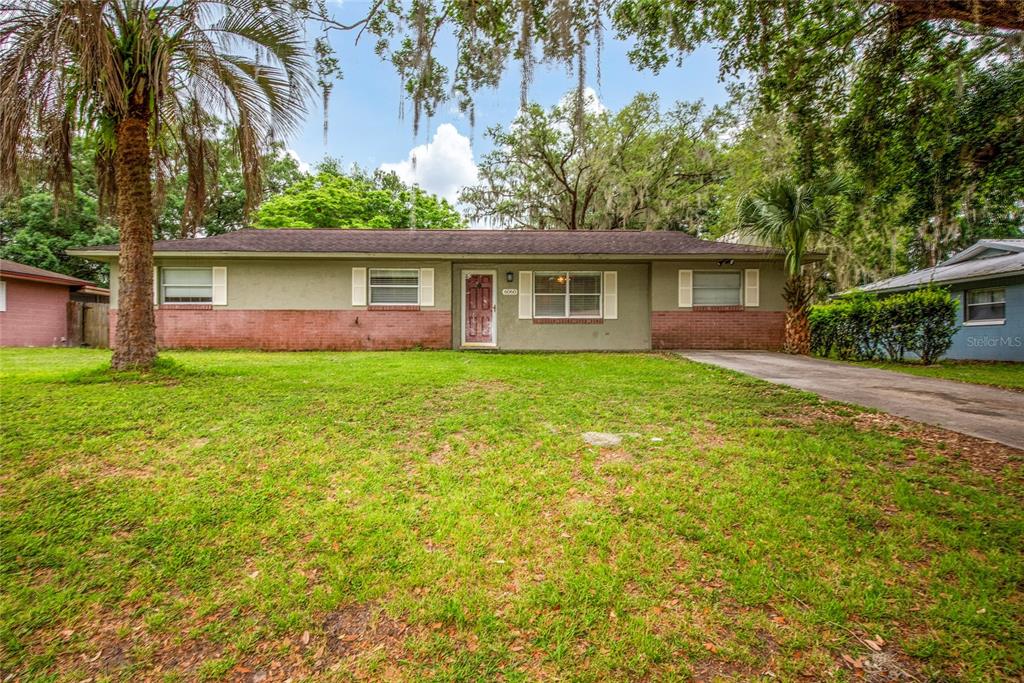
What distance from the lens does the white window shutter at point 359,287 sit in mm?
11383

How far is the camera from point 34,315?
13.4 metres

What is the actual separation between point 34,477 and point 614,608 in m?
3.95

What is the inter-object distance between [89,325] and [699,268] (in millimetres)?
18379

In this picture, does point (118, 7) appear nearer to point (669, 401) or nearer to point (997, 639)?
point (669, 401)

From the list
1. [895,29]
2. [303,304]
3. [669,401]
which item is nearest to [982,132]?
[895,29]

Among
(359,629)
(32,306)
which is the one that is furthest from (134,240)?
(32,306)

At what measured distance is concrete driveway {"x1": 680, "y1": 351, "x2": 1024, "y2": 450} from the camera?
4070 mm

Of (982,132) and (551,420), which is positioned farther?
(982,132)

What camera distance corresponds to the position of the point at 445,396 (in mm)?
5277

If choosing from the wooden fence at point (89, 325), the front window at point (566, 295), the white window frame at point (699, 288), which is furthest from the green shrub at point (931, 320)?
the wooden fence at point (89, 325)

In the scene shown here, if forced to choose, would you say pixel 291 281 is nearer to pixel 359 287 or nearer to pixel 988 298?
pixel 359 287

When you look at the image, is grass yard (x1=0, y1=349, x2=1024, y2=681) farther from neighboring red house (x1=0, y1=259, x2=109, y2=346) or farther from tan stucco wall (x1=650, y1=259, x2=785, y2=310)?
neighboring red house (x1=0, y1=259, x2=109, y2=346)

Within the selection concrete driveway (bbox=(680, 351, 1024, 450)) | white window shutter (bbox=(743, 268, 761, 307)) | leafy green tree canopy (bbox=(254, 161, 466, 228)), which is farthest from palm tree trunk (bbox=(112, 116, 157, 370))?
leafy green tree canopy (bbox=(254, 161, 466, 228))

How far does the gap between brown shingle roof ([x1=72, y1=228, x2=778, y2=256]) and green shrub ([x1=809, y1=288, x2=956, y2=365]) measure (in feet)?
7.22
